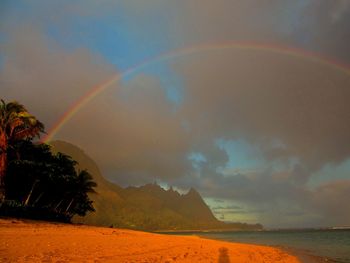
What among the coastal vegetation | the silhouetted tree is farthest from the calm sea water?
the silhouetted tree

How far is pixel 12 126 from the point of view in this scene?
3712cm

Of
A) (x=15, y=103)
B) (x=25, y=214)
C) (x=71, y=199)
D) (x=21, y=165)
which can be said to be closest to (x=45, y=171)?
(x=21, y=165)

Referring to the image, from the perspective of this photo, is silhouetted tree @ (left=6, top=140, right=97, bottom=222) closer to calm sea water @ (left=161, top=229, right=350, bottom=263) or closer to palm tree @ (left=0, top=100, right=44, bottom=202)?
palm tree @ (left=0, top=100, right=44, bottom=202)

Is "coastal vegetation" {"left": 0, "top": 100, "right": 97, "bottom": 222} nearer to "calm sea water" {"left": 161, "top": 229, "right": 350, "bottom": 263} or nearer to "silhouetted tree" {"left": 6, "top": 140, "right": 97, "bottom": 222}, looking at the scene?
"silhouetted tree" {"left": 6, "top": 140, "right": 97, "bottom": 222}

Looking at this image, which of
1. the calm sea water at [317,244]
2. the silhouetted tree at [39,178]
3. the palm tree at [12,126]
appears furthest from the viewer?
the silhouetted tree at [39,178]

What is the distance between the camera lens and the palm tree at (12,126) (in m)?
34.9

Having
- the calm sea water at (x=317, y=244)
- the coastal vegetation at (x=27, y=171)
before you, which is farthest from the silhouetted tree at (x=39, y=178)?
the calm sea water at (x=317, y=244)

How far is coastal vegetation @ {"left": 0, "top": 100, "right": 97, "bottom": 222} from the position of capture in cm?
3678

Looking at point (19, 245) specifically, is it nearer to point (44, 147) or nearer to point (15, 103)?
point (15, 103)

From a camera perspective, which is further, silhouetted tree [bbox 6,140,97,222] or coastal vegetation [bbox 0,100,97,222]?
silhouetted tree [bbox 6,140,97,222]

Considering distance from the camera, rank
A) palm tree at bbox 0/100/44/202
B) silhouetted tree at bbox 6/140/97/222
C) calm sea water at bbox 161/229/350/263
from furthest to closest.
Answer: silhouetted tree at bbox 6/140/97/222
calm sea water at bbox 161/229/350/263
palm tree at bbox 0/100/44/202

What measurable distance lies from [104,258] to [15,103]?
30.7m

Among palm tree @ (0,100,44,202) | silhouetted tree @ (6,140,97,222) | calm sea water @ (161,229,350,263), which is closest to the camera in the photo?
palm tree @ (0,100,44,202)

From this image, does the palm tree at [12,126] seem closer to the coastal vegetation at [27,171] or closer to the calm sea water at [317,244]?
the coastal vegetation at [27,171]
